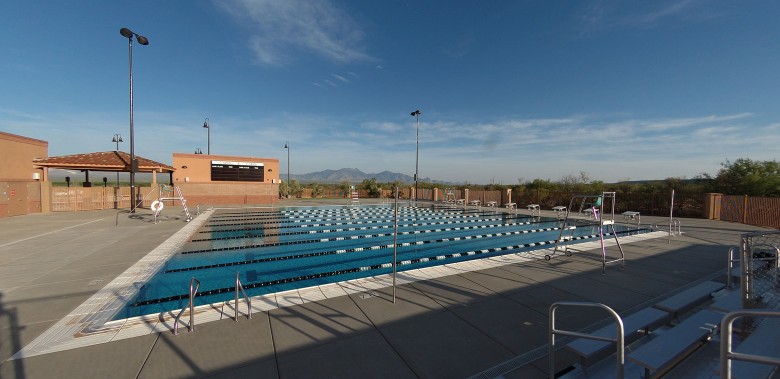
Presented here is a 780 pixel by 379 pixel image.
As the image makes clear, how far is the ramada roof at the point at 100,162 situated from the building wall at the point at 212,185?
98.9 inches

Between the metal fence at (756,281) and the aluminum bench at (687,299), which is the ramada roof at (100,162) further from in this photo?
the metal fence at (756,281)

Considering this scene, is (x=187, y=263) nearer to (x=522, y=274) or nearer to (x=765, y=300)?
(x=522, y=274)

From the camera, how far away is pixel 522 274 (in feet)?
17.6

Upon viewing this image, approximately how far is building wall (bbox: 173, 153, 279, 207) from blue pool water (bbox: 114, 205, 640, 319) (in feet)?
30.4

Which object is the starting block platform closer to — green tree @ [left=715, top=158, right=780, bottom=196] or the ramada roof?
green tree @ [left=715, top=158, right=780, bottom=196]

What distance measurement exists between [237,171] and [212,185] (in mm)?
2019

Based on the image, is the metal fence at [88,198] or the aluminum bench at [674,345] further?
the metal fence at [88,198]

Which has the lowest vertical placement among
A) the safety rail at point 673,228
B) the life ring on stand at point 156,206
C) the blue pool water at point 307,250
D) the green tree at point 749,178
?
the blue pool water at point 307,250

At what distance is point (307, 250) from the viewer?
865cm

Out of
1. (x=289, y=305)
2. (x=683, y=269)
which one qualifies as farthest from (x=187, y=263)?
(x=683, y=269)

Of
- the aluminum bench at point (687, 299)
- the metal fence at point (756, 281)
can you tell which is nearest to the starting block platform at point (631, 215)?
the aluminum bench at point (687, 299)

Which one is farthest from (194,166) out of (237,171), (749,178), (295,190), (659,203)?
(749,178)

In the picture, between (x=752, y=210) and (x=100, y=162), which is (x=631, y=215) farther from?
(x=100, y=162)

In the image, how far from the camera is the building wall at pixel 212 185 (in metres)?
20.7
